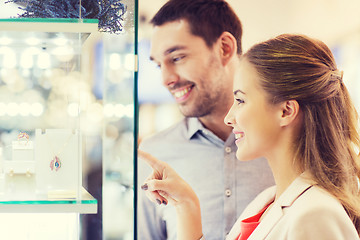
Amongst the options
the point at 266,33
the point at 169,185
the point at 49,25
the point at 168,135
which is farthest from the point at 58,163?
the point at 266,33

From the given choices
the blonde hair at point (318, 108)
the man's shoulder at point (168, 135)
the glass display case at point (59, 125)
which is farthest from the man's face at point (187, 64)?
the glass display case at point (59, 125)

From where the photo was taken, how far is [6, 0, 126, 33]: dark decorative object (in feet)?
3.96

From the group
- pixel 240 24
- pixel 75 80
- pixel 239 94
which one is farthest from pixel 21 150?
pixel 240 24

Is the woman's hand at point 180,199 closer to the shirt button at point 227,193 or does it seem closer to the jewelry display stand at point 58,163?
the shirt button at point 227,193

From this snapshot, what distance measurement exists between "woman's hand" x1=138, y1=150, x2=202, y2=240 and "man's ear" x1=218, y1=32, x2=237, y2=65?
2.08ft

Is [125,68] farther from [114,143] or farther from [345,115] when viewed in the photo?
[345,115]

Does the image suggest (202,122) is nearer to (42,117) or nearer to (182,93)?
(182,93)

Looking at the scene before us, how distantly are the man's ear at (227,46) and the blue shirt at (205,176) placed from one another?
0.35 meters

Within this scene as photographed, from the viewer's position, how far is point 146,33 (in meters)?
2.16

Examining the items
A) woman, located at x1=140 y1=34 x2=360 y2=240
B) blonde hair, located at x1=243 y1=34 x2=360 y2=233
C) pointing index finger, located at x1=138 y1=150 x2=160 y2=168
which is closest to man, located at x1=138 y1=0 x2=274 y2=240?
pointing index finger, located at x1=138 y1=150 x2=160 y2=168

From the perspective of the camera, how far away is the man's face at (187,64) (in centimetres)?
215

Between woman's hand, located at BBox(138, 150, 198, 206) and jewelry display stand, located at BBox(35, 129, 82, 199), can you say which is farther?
woman's hand, located at BBox(138, 150, 198, 206)

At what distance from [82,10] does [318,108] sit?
927 millimetres

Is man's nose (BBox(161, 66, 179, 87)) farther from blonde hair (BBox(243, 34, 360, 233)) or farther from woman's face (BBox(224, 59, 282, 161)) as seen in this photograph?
blonde hair (BBox(243, 34, 360, 233))
